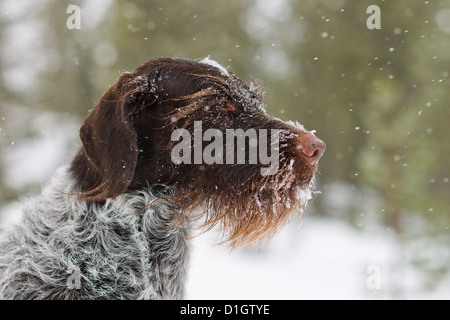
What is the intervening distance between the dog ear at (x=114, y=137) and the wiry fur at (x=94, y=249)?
0.15 meters

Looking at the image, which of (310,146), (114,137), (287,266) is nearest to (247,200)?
(310,146)

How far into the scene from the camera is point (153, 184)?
3.12 metres

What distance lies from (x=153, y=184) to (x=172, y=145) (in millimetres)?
325

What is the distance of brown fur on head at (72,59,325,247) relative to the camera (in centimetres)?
291

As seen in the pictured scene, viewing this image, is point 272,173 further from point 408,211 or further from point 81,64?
point 81,64

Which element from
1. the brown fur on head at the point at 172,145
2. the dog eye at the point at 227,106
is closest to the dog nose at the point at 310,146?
the brown fur on head at the point at 172,145

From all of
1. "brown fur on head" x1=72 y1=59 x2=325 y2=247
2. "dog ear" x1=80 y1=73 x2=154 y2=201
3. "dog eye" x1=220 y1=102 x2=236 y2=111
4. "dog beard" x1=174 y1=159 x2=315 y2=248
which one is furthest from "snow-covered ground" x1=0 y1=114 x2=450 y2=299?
"dog ear" x1=80 y1=73 x2=154 y2=201

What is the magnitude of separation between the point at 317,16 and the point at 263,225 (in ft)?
36.5

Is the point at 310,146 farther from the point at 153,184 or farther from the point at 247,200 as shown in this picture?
the point at 153,184

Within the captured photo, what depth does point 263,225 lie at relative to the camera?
338 cm

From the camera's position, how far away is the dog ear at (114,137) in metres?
2.88

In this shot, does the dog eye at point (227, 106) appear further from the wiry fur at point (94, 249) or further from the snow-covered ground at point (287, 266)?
the snow-covered ground at point (287, 266)

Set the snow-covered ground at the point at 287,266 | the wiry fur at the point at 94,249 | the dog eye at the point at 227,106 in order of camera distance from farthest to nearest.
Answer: the snow-covered ground at the point at 287,266 → the dog eye at the point at 227,106 → the wiry fur at the point at 94,249
